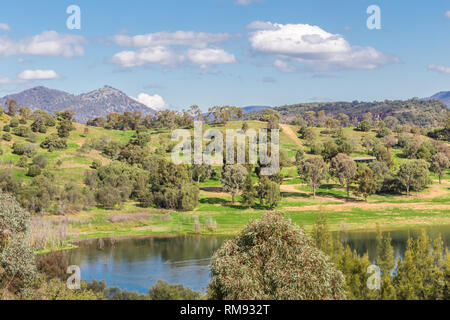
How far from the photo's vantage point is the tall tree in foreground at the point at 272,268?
27719 mm

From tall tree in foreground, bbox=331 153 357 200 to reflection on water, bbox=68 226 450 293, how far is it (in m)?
22.2

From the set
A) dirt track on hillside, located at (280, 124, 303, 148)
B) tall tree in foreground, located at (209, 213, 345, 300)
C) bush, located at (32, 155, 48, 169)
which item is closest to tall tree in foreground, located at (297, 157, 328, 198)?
dirt track on hillside, located at (280, 124, 303, 148)

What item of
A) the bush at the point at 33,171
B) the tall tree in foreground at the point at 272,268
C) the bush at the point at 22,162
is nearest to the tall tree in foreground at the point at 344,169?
the bush at the point at 33,171

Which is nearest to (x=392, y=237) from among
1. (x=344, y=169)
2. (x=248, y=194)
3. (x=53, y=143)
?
(x=344, y=169)

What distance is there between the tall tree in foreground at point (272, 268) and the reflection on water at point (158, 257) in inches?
801

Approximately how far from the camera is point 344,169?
327 feet

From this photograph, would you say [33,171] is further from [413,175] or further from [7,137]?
[413,175]

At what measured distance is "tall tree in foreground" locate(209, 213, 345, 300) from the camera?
2772 centimetres

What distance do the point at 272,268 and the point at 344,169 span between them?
74.9m

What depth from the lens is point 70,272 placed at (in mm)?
53250
